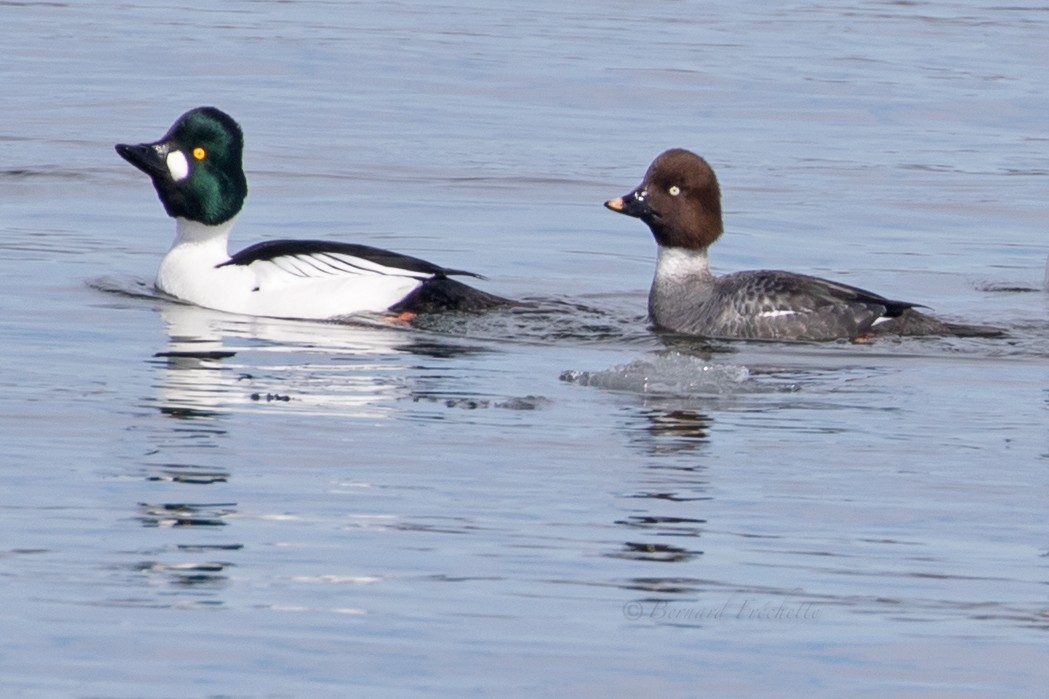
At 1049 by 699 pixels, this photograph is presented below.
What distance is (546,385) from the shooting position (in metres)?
10.5

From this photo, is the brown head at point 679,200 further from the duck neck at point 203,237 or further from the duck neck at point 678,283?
the duck neck at point 203,237

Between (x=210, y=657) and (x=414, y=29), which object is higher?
(x=414, y=29)

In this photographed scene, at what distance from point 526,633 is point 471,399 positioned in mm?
3687

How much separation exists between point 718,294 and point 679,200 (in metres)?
0.73

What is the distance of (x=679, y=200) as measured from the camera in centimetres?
1327

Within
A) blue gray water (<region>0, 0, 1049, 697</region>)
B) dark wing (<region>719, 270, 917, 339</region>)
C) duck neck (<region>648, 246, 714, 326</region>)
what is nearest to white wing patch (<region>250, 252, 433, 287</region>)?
blue gray water (<region>0, 0, 1049, 697</region>)

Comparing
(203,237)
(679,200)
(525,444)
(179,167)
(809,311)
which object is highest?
(179,167)

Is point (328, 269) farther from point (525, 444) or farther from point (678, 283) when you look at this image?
point (525, 444)

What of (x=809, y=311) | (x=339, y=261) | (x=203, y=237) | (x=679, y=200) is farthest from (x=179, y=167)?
(x=809, y=311)

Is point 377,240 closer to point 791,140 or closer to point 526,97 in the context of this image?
point 791,140

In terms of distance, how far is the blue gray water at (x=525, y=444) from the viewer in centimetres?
629

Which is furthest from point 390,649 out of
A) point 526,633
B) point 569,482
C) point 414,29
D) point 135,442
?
point 414,29

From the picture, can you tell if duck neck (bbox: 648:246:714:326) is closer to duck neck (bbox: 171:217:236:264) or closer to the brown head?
the brown head

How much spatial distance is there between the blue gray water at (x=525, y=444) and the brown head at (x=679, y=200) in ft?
1.83
